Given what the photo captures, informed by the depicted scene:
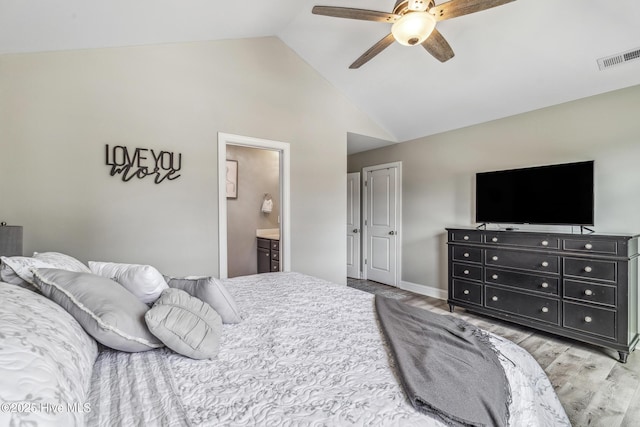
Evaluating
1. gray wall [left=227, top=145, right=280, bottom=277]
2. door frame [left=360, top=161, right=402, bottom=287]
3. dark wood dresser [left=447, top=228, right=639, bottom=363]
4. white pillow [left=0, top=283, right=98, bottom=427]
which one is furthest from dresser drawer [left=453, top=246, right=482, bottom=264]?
white pillow [left=0, top=283, right=98, bottom=427]

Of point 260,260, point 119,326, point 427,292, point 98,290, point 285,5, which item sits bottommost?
point 427,292

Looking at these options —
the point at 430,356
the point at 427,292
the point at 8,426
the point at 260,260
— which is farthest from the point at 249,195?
the point at 8,426

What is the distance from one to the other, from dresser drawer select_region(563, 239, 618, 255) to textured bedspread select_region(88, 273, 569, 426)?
1914 mm


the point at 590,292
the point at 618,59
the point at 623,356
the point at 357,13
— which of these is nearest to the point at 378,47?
the point at 357,13

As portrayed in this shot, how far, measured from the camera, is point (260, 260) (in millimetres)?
4812

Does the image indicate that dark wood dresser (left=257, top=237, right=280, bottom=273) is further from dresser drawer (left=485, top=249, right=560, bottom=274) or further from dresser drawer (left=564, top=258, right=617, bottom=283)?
dresser drawer (left=564, top=258, right=617, bottom=283)

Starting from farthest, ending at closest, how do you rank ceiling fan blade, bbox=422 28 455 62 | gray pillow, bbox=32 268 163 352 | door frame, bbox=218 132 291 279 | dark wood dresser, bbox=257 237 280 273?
dark wood dresser, bbox=257 237 280 273 < door frame, bbox=218 132 291 279 < ceiling fan blade, bbox=422 28 455 62 < gray pillow, bbox=32 268 163 352

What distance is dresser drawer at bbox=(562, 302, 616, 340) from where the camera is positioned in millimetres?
2430

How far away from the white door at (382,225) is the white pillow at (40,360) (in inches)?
169

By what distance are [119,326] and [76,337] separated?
12cm

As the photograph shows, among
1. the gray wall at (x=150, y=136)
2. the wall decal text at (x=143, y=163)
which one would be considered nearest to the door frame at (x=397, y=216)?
the gray wall at (x=150, y=136)

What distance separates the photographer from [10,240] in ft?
5.25

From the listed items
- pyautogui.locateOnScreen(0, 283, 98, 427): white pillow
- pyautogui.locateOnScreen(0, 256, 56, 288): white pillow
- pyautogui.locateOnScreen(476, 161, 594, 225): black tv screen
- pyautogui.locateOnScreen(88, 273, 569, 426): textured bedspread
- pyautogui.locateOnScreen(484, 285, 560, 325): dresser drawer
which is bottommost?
pyautogui.locateOnScreen(484, 285, 560, 325): dresser drawer

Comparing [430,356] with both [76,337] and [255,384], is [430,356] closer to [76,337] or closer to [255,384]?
[255,384]
